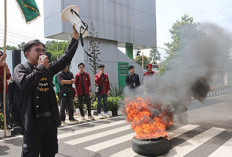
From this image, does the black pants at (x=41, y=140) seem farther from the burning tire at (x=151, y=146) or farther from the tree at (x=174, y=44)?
the tree at (x=174, y=44)

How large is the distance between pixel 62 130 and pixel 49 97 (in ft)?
12.6

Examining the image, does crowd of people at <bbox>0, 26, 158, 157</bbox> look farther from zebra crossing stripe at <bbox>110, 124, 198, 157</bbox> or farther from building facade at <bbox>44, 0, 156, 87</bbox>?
building facade at <bbox>44, 0, 156, 87</bbox>

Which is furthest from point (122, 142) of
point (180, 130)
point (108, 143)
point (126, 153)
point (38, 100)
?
point (38, 100)

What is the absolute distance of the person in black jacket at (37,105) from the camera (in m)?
2.21

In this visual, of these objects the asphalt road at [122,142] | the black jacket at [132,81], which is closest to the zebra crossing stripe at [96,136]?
the asphalt road at [122,142]

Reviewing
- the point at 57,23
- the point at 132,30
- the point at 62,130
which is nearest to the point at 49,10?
the point at 57,23

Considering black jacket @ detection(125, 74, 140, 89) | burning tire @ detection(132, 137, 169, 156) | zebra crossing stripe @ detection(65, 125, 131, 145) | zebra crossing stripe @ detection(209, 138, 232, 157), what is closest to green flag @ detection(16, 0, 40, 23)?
zebra crossing stripe @ detection(65, 125, 131, 145)

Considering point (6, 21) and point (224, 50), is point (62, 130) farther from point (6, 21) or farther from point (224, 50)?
point (224, 50)

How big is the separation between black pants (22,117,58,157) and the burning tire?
1729 millimetres

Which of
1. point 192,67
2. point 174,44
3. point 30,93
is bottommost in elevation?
point 30,93

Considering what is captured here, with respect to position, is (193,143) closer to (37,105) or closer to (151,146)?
(151,146)

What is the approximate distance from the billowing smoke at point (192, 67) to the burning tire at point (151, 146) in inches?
53.6

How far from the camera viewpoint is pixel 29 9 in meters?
5.66

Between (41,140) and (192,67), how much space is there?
166 inches
